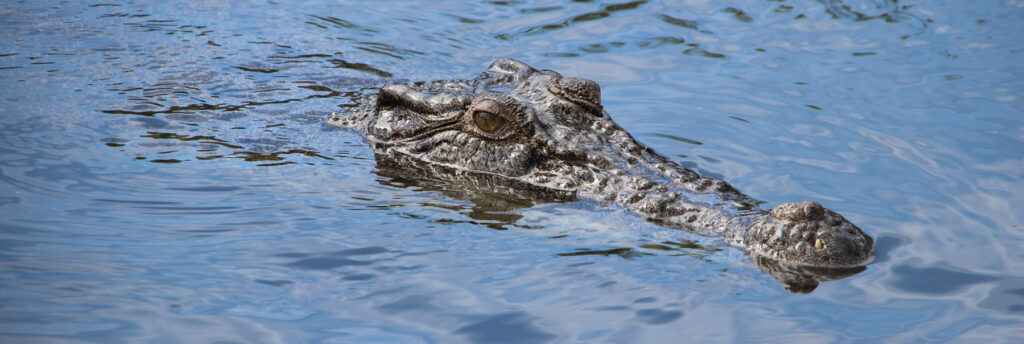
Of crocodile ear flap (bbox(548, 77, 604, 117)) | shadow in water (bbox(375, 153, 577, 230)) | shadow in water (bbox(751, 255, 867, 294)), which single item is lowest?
shadow in water (bbox(375, 153, 577, 230))

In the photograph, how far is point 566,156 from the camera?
609 cm

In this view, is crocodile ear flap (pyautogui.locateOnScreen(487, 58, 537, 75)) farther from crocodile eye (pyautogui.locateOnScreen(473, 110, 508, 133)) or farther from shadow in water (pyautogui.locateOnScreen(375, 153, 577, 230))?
shadow in water (pyautogui.locateOnScreen(375, 153, 577, 230))

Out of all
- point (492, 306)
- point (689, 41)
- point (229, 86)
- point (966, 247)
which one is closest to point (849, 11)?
point (689, 41)

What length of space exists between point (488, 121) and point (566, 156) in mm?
609

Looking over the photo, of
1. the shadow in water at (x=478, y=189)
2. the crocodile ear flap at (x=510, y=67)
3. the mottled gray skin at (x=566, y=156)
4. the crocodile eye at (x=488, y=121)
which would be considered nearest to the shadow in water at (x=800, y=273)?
the mottled gray skin at (x=566, y=156)

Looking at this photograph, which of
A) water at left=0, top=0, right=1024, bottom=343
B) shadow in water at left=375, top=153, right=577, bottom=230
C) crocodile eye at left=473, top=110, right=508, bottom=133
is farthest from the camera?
crocodile eye at left=473, top=110, right=508, bottom=133

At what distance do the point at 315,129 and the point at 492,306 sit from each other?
3.54m

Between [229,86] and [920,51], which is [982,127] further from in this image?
[229,86]

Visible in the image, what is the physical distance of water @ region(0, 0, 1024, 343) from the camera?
13.6ft

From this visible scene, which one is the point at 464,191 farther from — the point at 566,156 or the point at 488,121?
the point at 566,156

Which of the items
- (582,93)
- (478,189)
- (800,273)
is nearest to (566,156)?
(478,189)

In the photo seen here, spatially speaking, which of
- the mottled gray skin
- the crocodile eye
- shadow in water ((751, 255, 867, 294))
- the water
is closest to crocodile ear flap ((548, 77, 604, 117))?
the mottled gray skin

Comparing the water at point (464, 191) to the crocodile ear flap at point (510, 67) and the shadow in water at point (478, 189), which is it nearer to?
the shadow in water at point (478, 189)

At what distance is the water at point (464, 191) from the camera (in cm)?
415
